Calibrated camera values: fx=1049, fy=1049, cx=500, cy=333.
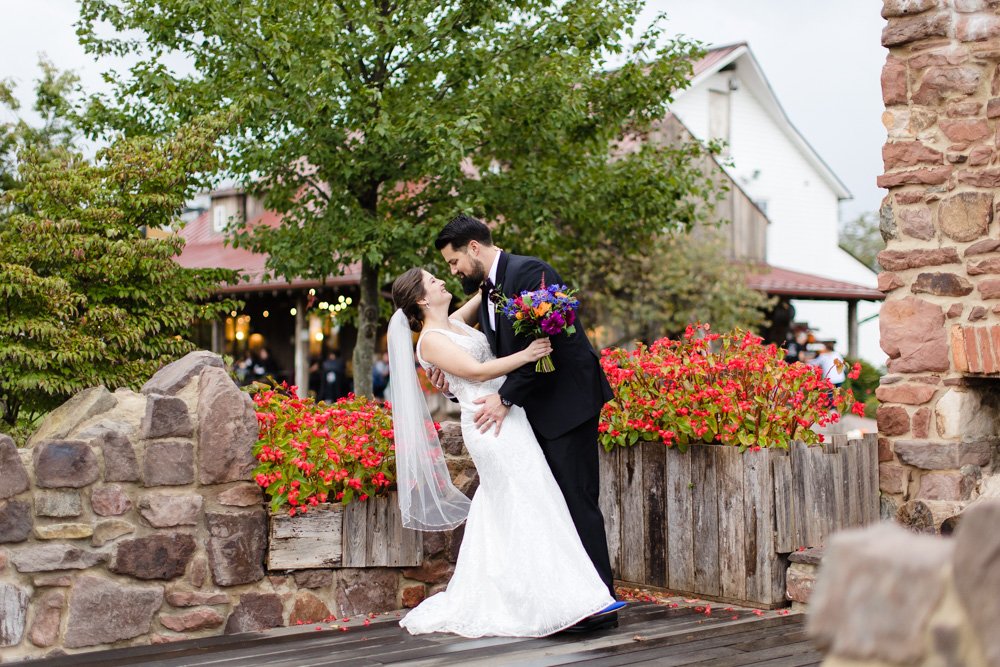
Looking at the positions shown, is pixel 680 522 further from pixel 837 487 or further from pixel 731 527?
pixel 837 487

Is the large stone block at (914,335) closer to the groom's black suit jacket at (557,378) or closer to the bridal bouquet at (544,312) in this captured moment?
the groom's black suit jacket at (557,378)

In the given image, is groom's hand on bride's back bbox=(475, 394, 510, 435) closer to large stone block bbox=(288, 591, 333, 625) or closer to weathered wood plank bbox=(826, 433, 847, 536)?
large stone block bbox=(288, 591, 333, 625)

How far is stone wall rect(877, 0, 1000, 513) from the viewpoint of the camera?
5707 mm

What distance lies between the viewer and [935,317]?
584cm

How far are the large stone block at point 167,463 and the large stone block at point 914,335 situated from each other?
12.7ft

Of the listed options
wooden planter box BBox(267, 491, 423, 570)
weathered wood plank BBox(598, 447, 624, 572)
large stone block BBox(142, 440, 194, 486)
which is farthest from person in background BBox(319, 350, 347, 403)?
large stone block BBox(142, 440, 194, 486)

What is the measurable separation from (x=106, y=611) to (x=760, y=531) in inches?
128

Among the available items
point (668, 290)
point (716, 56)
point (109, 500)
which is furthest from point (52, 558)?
point (716, 56)

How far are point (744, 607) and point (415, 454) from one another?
1904mm

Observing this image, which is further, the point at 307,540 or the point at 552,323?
the point at 307,540

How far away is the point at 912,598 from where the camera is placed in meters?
1.82

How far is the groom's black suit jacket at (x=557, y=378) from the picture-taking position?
5.13m

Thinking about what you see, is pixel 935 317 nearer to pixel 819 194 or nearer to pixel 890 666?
pixel 890 666

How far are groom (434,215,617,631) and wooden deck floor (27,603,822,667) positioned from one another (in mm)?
437
